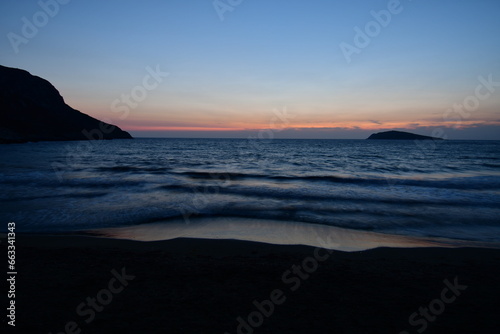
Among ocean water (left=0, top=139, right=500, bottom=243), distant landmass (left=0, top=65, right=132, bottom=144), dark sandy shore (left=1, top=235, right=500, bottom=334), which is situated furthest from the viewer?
distant landmass (left=0, top=65, right=132, bottom=144)

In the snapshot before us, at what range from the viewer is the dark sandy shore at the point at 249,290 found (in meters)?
3.90

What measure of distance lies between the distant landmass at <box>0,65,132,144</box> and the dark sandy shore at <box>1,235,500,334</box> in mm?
99698

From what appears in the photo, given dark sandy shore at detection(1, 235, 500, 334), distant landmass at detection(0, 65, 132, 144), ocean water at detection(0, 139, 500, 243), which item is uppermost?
distant landmass at detection(0, 65, 132, 144)

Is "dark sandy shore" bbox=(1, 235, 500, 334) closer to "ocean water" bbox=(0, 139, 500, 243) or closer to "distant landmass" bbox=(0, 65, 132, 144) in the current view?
"ocean water" bbox=(0, 139, 500, 243)

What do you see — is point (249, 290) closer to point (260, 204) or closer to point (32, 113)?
point (260, 204)

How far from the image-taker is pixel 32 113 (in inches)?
4609

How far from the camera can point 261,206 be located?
1369cm

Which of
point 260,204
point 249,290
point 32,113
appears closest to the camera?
point 249,290

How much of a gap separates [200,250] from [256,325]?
11.5 feet

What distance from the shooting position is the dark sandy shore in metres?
3.90

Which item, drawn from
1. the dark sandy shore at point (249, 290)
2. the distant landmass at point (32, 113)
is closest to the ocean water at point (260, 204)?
the dark sandy shore at point (249, 290)

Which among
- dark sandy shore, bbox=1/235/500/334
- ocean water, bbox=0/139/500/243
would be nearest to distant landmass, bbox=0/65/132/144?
ocean water, bbox=0/139/500/243

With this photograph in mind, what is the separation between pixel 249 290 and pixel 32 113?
5829 inches

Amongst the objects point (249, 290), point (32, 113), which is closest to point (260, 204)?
Result: point (249, 290)
